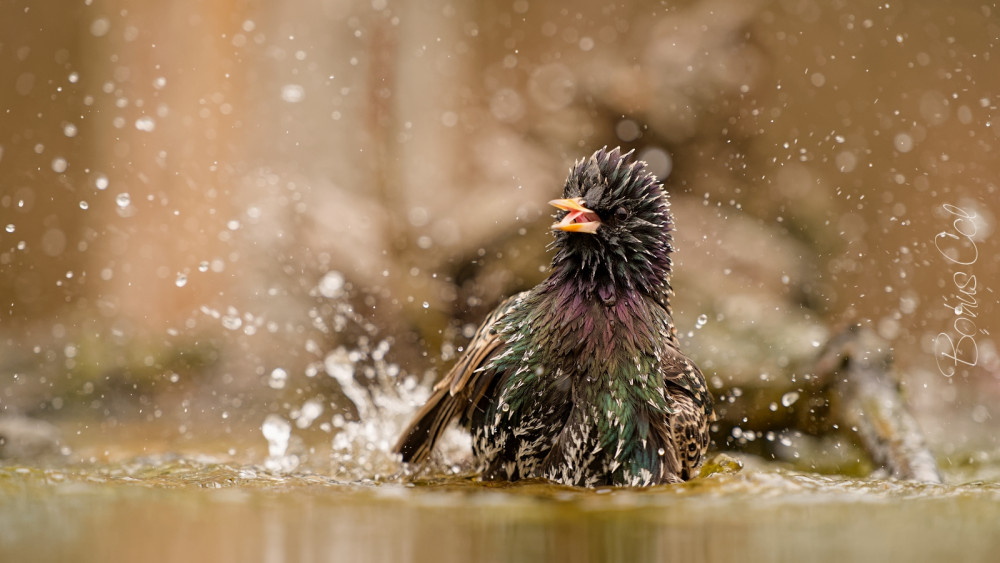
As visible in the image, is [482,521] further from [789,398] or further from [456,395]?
[789,398]

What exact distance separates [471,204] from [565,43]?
5.85 ft

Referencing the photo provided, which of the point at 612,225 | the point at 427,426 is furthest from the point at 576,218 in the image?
the point at 427,426

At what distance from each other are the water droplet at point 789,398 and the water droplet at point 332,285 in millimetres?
3442

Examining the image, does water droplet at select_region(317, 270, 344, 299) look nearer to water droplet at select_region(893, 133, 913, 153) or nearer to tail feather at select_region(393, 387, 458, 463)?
tail feather at select_region(393, 387, 458, 463)

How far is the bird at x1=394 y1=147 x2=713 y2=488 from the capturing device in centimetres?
433

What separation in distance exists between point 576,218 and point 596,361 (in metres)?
0.65

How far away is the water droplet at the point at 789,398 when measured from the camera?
6273 mm

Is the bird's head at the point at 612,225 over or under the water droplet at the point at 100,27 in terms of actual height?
under

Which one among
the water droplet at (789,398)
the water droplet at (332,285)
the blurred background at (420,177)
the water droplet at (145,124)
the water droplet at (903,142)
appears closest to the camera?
the water droplet at (789,398)

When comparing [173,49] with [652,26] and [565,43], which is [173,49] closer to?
[565,43]

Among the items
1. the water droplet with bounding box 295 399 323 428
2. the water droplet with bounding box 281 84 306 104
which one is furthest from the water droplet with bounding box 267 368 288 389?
the water droplet with bounding box 281 84 306 104

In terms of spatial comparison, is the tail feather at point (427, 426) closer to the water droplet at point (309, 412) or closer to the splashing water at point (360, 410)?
the splashing water at point (360, 410)

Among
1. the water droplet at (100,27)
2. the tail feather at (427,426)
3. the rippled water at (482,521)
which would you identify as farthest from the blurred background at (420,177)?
the rippled water at (482,521)

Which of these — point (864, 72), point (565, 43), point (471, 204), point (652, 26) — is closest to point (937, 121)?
point (864, 72)
